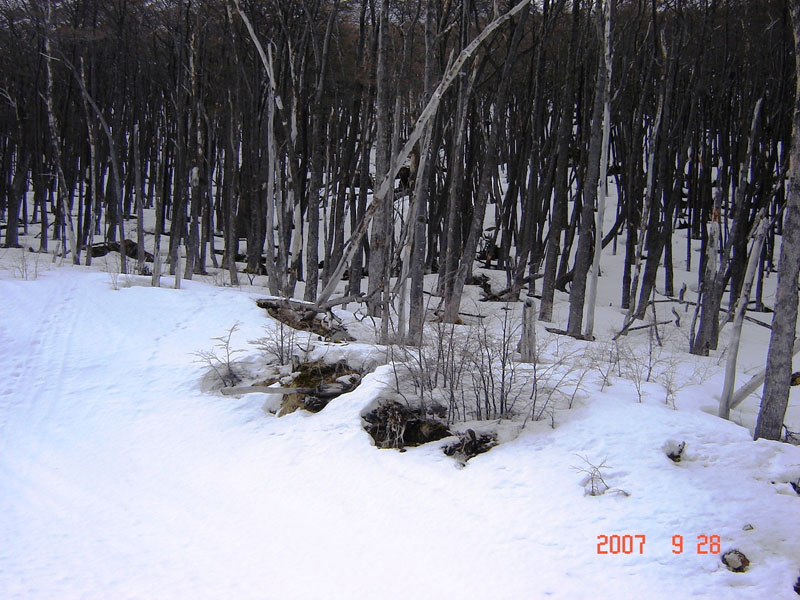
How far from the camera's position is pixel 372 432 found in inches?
177

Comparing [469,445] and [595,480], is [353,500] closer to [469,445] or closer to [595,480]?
[469,445]

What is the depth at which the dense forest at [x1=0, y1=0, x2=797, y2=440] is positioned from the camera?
8.92 meters

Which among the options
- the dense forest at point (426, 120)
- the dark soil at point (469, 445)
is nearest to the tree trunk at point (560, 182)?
the dense forest at point (426, 120)

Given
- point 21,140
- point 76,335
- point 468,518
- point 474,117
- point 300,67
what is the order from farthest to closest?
point 21,140 → point 474,117 → point 300,67 → point 76,335 → point 468,518

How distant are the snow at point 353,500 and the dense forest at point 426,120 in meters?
3.06

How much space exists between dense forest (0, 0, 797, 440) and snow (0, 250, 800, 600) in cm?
306

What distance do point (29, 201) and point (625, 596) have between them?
2572 cm

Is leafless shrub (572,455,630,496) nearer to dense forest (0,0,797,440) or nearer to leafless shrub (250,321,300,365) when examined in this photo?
leafless shrub (250,321,300,365)

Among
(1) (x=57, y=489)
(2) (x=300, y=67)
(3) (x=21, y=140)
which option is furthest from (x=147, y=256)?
(1) (x=57, y=489)

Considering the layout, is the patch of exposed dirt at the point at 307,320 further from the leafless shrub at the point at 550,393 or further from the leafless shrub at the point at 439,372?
the leafless shrub at the point at 550,393

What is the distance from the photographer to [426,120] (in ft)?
22.4

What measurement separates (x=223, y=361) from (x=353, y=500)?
238cm

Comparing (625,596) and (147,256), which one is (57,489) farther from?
(147,256)

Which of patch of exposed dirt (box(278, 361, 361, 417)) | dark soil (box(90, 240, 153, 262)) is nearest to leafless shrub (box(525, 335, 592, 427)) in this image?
patch of exposed dirt (box(278, 361, 361, 417))
